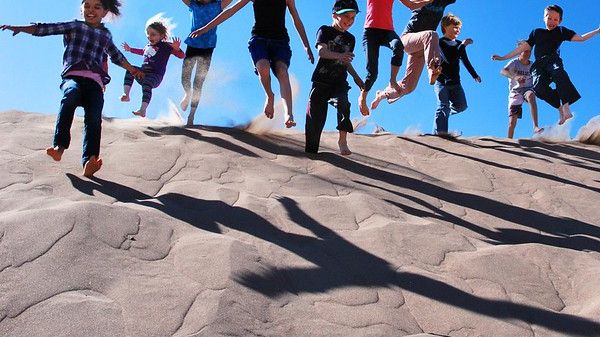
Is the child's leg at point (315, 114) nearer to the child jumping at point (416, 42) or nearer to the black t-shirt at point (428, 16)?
the child jumping at point (416, 42)

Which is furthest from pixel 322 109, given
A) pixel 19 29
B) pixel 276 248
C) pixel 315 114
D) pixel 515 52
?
pixel 515 52

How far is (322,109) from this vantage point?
4586 millimetres

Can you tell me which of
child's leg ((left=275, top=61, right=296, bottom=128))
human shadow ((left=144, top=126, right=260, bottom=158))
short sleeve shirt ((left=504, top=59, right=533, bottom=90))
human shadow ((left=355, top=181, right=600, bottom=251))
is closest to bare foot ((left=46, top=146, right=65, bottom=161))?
human shadow ((left=144, top=126, right=260, bottom=158))

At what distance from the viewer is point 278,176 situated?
3699 millimetres

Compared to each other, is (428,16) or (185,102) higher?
(428,16)

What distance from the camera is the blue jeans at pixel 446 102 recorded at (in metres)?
5.81

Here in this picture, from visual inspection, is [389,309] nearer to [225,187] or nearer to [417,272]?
[417,272]

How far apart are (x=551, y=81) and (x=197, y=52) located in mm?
3589

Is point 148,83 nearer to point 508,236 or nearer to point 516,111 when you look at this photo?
point 508,236

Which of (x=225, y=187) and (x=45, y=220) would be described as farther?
(x=225, y=187)

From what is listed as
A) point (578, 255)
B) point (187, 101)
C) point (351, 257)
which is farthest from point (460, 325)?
point (187, 101)

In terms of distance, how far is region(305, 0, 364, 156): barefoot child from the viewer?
4.39m

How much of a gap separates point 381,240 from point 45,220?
140cm

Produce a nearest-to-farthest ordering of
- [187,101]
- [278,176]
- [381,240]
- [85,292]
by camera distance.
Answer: [85,292], [381,240], [278,176], [187,101]
